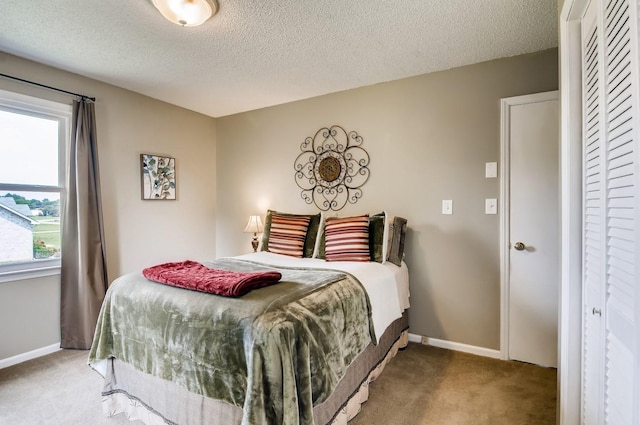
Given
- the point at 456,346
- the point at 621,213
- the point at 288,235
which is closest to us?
the point at 621,213

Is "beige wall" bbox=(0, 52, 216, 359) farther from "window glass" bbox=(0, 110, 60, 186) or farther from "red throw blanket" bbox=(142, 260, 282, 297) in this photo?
"red throw blanket" bbox=(142, 260, 282, 297)

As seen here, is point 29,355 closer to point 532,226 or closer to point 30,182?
point 30,182

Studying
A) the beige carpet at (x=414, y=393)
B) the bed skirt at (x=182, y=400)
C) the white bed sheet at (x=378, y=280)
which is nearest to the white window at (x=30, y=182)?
the beige carpet at (x=414, y=393)

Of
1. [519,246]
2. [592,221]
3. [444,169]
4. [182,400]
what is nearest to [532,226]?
[519,246]

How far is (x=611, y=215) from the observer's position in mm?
1075

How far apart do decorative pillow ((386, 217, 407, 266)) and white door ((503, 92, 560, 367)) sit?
2.64 ft

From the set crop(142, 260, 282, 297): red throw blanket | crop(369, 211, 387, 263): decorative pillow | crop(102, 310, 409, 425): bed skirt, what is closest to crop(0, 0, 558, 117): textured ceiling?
crop(369, 211, 387, 263): decorative pillow

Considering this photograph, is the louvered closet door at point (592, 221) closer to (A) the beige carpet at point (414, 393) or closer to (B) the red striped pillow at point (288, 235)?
(A) the beige carpet at point (414, 393)

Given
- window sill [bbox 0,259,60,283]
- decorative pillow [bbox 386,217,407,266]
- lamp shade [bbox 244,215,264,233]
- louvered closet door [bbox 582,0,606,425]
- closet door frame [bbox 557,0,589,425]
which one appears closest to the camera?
louvered closet door [bbox 582,0,606,425]

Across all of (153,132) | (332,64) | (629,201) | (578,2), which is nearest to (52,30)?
(153,132)

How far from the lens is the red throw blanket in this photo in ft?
4.99

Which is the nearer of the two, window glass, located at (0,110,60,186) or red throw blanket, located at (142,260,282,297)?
red throw blanket, located at (142,260,282,297)

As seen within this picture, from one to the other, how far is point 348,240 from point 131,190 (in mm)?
2364

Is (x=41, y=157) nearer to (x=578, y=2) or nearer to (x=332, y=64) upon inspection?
(x=332, y=64)
